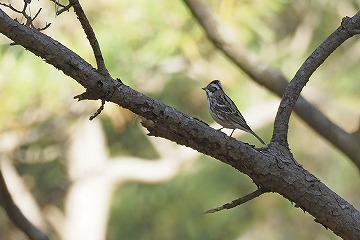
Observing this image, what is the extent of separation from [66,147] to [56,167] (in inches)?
38.8

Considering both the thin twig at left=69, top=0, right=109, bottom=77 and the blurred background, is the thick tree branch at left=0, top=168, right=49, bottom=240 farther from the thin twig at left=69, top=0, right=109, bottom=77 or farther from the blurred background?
the blurred background

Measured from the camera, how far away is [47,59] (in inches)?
89.7

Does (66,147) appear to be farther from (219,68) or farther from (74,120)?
(219,68)

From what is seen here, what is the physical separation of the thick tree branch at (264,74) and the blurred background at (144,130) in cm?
96

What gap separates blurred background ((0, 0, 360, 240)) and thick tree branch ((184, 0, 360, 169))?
0.96 metres

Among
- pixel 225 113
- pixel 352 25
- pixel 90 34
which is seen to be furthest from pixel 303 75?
pixel 225 113

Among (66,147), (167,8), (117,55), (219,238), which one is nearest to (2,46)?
(117,55)

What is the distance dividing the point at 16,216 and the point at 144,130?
527 cm

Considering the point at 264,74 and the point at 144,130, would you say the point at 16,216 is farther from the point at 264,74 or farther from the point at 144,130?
the point at 144,130

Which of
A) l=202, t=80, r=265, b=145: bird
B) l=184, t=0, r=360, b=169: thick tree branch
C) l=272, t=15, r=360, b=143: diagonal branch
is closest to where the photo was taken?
l=272, t=15, r=360, b=143: diagonal branch

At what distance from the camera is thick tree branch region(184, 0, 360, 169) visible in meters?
4.01

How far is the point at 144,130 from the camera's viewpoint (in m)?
8.47

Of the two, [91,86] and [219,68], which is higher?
[219,68]

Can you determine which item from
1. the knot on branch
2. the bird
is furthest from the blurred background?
the knot on branch
